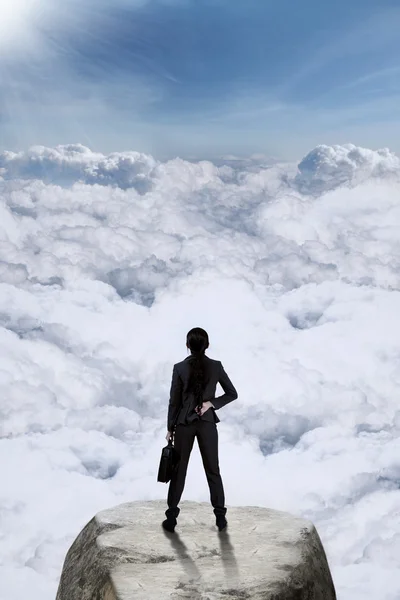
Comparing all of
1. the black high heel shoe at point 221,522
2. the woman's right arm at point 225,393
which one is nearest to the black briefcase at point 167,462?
the woman's right arm at point 225,393

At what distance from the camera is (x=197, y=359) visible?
9945 millimetres

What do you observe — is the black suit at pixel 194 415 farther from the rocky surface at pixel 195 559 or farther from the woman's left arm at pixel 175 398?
the rocky surface at pixel 195 559

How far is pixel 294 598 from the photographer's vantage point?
921cm

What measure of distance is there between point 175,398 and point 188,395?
214 mm

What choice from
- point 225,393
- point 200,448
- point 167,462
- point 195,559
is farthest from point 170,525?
point 225,393

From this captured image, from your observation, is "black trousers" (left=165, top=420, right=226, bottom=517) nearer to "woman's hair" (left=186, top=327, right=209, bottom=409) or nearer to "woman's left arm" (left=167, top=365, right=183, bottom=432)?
"woman's left arm" (left=167, top=365, right=183, bottom=432)

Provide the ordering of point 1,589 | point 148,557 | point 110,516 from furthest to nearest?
point 1,589 → point 110,516 → point 148,557

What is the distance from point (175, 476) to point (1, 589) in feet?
597

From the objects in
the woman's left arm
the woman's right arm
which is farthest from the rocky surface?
the woman's right arm

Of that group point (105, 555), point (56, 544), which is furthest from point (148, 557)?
point (56, 544)

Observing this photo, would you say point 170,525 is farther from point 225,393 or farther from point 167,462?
point 225,393

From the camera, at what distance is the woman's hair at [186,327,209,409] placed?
9.80 m

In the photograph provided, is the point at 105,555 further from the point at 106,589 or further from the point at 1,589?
the point at 1,589

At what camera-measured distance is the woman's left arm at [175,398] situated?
10.0 meters
